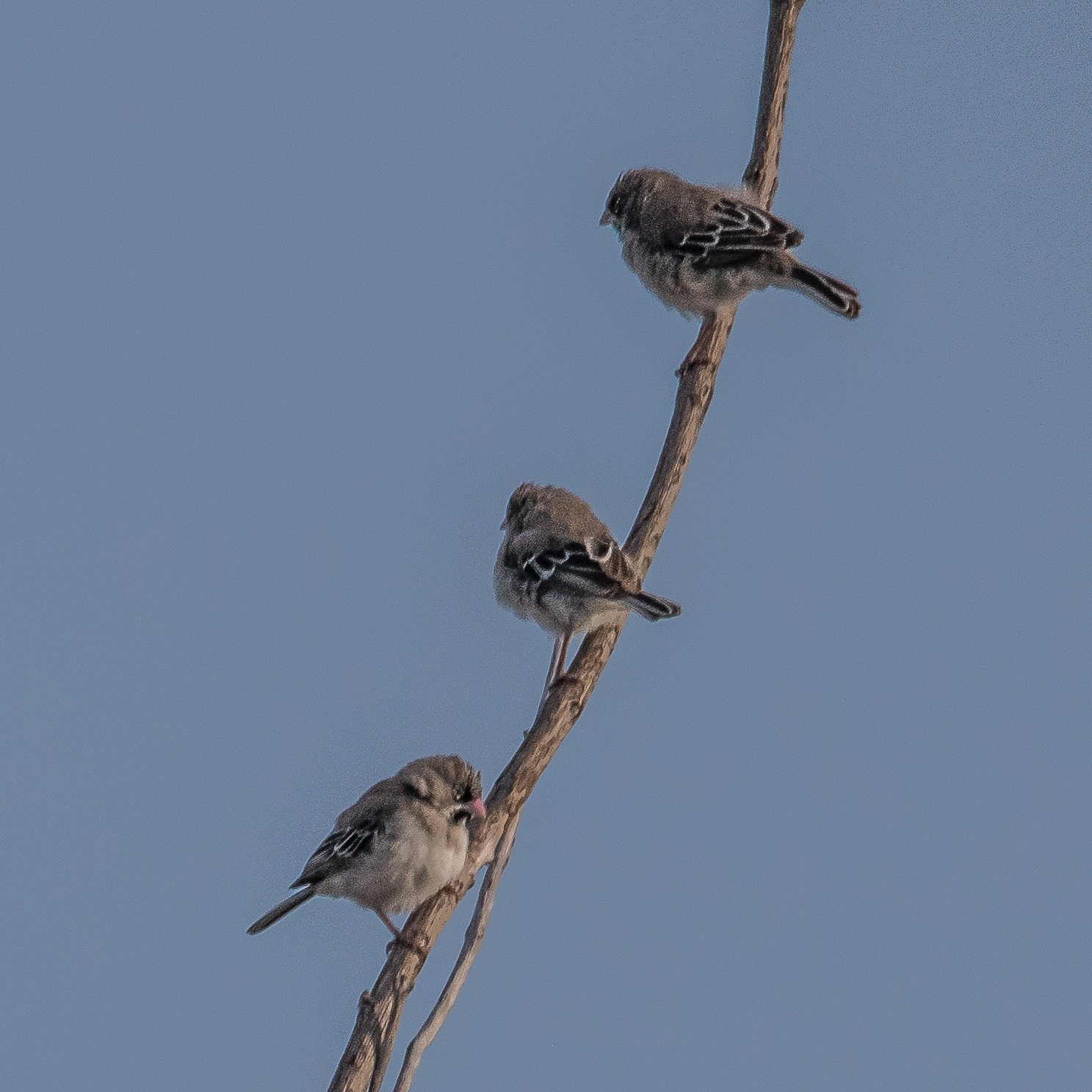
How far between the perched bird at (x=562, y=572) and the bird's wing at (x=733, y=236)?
1.53 meters

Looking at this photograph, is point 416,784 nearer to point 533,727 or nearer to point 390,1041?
point 533,727

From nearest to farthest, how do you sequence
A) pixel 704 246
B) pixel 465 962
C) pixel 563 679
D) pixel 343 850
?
1. pixel 465 962
2. pixel 563 679
3. pixel 343 850
4. pixel 704 246

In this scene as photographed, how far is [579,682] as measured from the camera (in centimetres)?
647

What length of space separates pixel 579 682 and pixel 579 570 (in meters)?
1.23

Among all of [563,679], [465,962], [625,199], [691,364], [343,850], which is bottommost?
[465,962]

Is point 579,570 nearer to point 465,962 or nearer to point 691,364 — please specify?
point 691,364

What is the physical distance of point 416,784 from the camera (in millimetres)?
6914

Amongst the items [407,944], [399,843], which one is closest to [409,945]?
[407,944]

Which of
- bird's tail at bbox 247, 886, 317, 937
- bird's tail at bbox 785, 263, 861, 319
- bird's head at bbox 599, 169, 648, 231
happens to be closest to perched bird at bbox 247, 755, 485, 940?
bird's tail at bbox 247, 886, 317, 937

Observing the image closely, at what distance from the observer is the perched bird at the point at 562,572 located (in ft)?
23.6

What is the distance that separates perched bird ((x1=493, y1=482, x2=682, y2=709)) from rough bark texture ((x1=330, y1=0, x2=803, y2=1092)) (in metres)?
0.13

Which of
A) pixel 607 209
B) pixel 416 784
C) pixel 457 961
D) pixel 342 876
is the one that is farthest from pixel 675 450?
pixel 607 209

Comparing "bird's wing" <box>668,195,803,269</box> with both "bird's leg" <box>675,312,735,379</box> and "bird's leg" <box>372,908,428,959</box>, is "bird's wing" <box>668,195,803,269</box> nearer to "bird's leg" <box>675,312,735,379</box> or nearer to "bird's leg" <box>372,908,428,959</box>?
"bird's leg" <box>675,312,735,379</box>

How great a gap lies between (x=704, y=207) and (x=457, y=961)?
5557 millimetres
